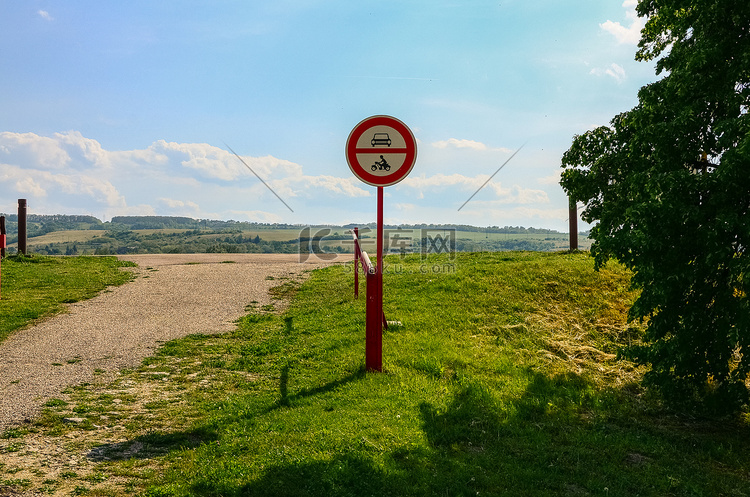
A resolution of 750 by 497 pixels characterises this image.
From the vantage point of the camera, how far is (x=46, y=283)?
563 inches

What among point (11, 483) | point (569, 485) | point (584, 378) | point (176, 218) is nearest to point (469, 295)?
point (584, 378)

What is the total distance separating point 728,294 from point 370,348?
161 inches

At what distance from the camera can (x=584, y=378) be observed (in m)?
7.43

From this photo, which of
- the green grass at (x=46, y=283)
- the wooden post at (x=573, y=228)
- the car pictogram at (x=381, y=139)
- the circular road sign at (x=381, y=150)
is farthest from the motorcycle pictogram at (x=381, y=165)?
the wooden post at (x=573, y=228)

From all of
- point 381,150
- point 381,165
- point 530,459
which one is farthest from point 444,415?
point 381,150

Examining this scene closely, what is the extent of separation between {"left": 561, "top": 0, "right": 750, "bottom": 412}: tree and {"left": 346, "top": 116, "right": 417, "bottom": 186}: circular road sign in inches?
99.6

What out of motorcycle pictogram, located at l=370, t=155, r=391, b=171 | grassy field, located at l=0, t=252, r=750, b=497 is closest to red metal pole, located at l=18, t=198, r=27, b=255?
grassy field, located at l=0, t=252, r=750, b=497

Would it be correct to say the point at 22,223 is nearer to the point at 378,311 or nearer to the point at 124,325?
the point at 124,325

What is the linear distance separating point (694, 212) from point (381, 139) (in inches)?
139

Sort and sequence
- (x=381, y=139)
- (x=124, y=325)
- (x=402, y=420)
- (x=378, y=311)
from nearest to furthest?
1. (x=402, y=420)
2. (x=381, y=139)
3. (x=378, y=311)
4. (x=124, y=325)

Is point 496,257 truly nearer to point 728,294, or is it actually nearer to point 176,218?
point 728,294

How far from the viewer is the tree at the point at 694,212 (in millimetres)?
5707

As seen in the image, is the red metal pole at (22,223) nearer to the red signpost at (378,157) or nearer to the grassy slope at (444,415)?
the grassy slope at (444,415)

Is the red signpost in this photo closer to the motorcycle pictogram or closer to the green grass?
the motorcycle pictogram
